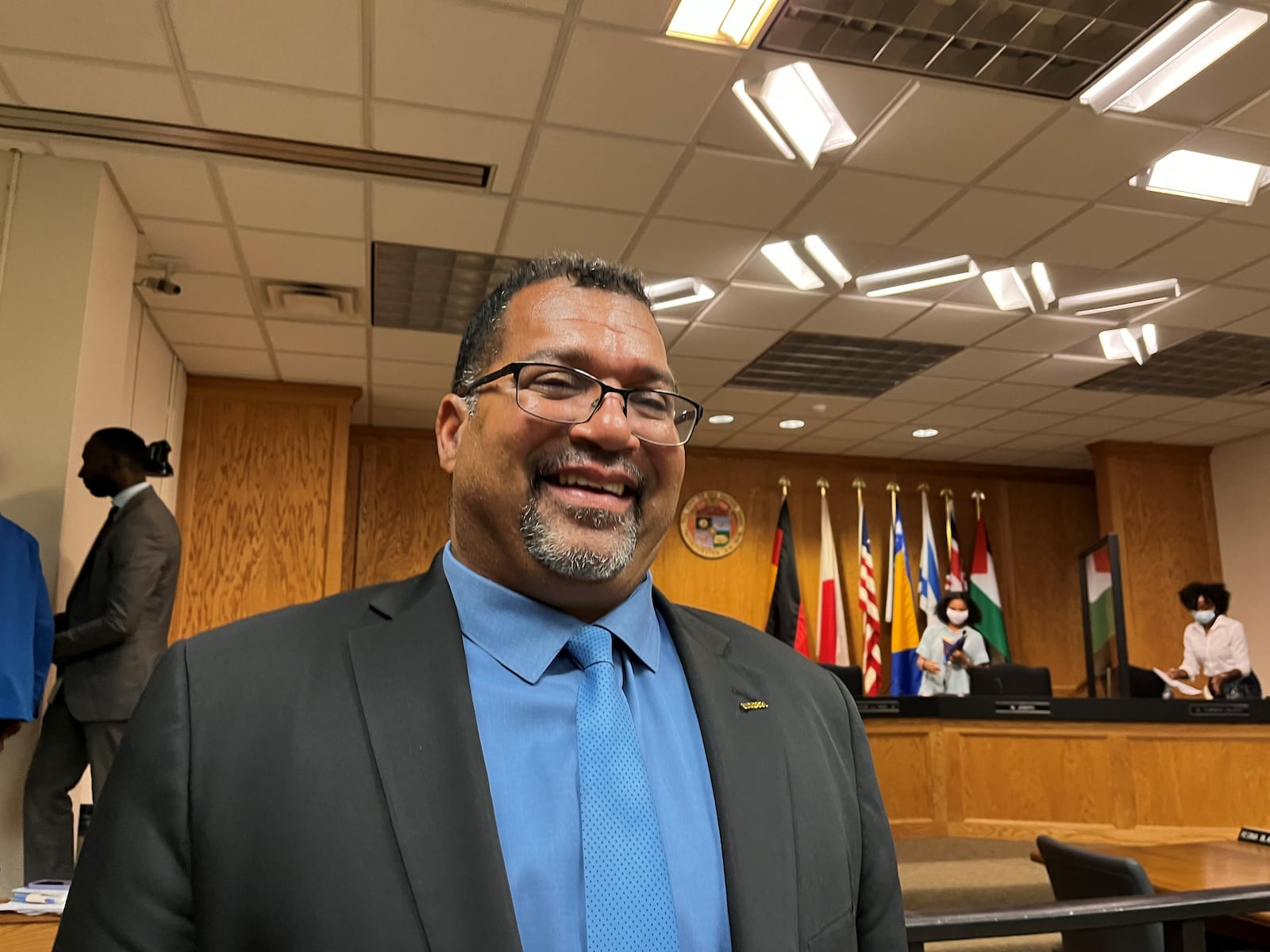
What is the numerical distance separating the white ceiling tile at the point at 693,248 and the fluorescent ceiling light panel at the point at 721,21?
1222 mm

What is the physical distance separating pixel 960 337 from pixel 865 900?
496cm

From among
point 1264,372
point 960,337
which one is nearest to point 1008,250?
point 960,337

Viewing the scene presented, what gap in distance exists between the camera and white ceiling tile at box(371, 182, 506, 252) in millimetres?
3828

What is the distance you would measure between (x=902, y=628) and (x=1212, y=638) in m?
2.49

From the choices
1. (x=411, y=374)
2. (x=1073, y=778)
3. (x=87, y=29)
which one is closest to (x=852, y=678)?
(x=1073, y=778)

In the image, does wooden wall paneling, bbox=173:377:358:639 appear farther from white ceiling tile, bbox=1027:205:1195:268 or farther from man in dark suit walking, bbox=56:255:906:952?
man in dark suit walking, bbox=56:255:906:952

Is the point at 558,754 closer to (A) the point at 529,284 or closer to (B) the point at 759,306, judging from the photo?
(A) the point at 529,284

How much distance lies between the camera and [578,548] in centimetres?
95

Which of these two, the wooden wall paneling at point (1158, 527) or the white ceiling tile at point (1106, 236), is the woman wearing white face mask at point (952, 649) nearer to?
the wooden wall paneling at point (1158, 527)

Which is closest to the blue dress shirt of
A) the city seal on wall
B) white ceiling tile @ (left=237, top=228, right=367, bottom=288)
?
white ceiling tile @ (left=237, top=228, right=367, bottom=288)

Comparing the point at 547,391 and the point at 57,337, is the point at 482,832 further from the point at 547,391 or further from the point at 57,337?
the point at 57,337

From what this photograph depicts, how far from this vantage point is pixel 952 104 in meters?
3.15

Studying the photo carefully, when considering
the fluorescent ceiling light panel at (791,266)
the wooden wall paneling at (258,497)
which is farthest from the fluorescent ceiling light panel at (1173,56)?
the wooden wall paneling at (258,497)

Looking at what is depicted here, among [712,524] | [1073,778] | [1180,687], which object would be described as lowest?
[1073,778]
